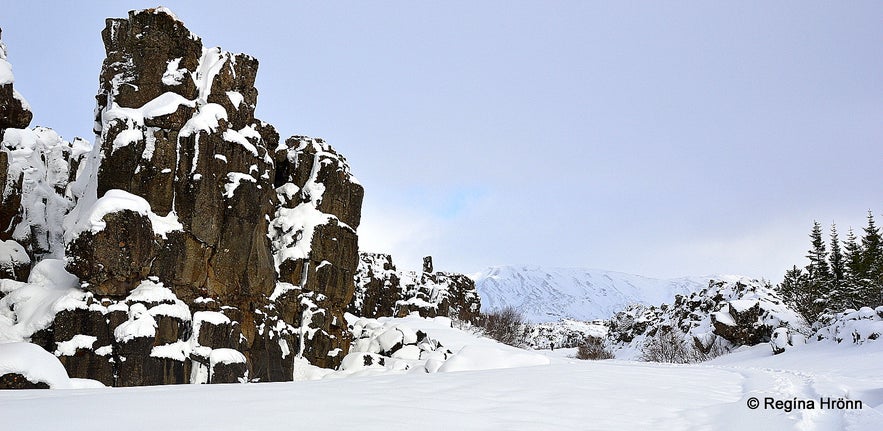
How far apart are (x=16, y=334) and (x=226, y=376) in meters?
7.80

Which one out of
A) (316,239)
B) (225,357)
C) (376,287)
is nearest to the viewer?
(225,357)

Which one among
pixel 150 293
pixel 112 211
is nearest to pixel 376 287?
pixel 150 293

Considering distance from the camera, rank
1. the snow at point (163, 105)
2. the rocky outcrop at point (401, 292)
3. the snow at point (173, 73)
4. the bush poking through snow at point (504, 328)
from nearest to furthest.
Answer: the snow at point (163, 105) < the snow at point (173, 73) < the rocky outcrop at point (401, 292) < the bush poking through snow at point (504, 328)

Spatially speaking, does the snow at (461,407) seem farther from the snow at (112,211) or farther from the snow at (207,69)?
the snow at (207,69)

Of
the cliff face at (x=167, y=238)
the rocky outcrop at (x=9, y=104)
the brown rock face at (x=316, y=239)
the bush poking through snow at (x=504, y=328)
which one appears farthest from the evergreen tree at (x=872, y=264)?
the rocky outcrop at (x=9, y=104)

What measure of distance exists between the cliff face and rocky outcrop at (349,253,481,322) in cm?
2595

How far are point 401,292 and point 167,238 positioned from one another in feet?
152

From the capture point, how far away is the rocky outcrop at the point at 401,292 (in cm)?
5756

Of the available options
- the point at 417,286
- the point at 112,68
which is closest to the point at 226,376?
the point at 112,68

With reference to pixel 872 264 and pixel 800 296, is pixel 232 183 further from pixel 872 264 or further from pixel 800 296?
pixel 872 264

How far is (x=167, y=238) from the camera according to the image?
22.0 meters

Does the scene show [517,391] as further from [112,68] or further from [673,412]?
[112,68]

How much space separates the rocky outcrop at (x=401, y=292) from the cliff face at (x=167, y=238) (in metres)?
26.0

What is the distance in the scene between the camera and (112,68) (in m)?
23.7
